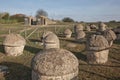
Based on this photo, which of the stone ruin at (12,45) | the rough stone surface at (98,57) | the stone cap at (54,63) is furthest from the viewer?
the stone ruin at (12,45)

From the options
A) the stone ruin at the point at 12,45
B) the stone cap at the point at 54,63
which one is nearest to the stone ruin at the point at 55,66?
the stone cap at the point at 54,63

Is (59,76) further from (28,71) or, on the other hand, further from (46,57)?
(28,71)

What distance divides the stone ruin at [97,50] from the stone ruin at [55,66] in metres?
5.33

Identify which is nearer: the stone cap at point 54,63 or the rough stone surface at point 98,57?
the stone cap at point 54,63

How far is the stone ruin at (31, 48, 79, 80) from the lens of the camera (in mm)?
9325

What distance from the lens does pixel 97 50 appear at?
48.8 feet

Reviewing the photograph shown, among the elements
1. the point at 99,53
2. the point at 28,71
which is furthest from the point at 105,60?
the point at 28,71

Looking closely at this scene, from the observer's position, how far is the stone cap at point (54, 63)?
30.6 ft

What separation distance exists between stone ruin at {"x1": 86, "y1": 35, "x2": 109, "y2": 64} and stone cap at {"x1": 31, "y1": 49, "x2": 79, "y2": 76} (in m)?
5.31

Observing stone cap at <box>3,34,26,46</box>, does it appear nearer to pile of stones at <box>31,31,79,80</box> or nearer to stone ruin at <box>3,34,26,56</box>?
stone ruin at <box>3,34,26,56</box>

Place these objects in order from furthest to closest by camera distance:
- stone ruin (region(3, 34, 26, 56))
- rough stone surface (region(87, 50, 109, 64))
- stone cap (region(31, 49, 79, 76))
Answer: stone ruin (region(3, 34, 26, 56)) < rough stone surface (region(87, 50, 109, 64)) < stone cap (region(31, 49, 79, 76))

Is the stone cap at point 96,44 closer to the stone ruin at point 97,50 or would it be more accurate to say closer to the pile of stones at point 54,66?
the stone ruin at point 97,50

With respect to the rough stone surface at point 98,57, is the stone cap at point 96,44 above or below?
above

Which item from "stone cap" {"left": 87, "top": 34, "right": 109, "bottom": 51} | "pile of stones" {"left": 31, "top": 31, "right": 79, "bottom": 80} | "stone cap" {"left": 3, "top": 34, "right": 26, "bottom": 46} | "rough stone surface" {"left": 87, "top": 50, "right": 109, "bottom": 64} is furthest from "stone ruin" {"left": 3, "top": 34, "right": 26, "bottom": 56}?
"pile of stones" {"left": 31, "top": 31, "right": 79, "bottom": 80}
